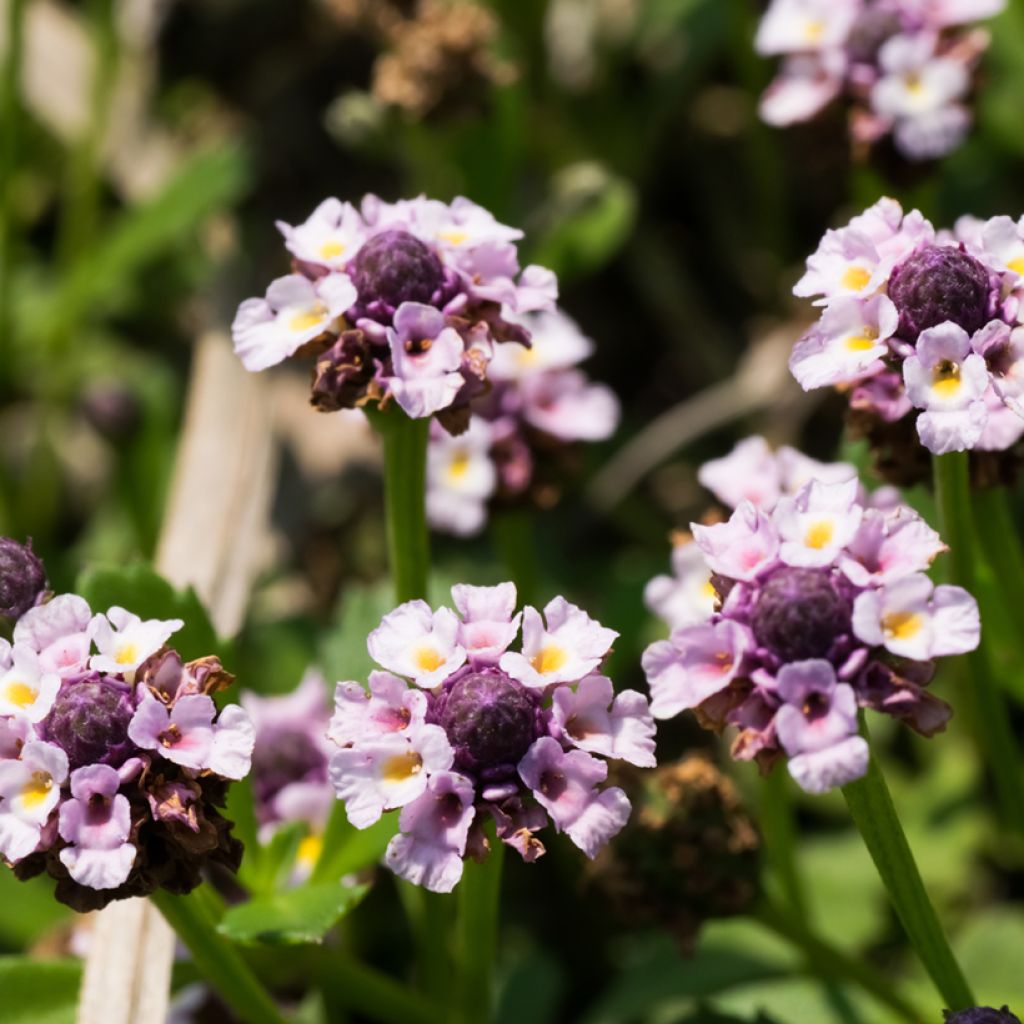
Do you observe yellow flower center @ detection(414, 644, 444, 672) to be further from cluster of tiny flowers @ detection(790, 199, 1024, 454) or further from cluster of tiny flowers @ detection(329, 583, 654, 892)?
cluster of tiny flowers @ detection(790, 199, 1024, 454)

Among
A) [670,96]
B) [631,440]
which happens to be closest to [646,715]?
[631,440]

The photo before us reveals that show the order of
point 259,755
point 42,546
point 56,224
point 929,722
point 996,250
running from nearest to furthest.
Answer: point 929,722
point 996,250
point 259,755
point 42,546
point 56,224

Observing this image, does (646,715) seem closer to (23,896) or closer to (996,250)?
(996,250)

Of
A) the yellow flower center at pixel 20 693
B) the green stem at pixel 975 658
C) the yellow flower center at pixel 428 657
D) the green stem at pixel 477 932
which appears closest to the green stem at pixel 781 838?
the green stem at pixel 975 658

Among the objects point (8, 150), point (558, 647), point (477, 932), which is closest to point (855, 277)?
point (558, 647)

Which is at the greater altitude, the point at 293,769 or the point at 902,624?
the point at 902,624

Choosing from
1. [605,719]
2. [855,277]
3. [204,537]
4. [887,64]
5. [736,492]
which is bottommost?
[204,537]

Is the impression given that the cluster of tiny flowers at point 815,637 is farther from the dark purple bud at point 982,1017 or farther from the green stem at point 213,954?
the green stem at point 213,954

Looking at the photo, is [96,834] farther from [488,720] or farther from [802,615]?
[802,615]
